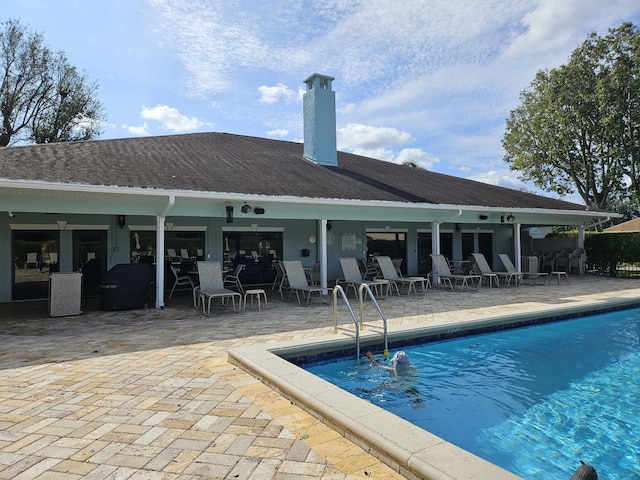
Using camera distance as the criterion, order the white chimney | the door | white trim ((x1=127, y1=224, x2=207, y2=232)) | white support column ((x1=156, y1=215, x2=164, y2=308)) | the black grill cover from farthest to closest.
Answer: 1. the white chimney
2. white trim ((x1=127, y1=224, x2=207, y2=232))
3. the door
4. white support column ((x1=156, y1=215, x2=164, y2=308))
5. the black grill cover

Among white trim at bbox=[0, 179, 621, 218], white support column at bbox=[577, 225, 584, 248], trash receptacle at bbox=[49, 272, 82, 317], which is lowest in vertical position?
trash receptacle at bbox=[49, 272, 82, 317]

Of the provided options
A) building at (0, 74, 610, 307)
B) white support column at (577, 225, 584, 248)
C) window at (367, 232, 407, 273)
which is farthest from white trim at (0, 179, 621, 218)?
window at (367, 232, 407, 273)

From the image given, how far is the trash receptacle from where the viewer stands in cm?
837

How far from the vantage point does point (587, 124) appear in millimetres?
22672

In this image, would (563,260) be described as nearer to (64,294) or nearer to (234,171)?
(234,171)

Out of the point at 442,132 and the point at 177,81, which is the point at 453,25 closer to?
the point at 177,81

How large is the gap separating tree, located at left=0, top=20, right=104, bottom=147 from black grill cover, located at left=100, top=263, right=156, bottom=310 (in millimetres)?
20609

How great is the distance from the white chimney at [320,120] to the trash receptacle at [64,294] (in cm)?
904

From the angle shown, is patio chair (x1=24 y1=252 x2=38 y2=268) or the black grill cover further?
patio chair (x1=24 y1=252 x2=38 y2=268)

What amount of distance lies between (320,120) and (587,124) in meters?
16.7

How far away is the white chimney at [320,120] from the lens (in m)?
14.9

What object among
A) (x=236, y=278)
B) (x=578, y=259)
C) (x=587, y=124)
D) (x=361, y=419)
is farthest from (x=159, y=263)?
(x=587, y=124)

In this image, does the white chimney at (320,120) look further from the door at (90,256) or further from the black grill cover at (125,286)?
the black grill cover at (125,286)

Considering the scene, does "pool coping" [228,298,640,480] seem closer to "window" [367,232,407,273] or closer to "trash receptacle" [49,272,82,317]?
"trash receptacle" [49,272,82,317]
